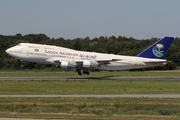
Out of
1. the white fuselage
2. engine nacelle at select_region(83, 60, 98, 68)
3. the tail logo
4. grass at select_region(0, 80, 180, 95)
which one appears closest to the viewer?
grass at select_region(0, 80, 180, 95)

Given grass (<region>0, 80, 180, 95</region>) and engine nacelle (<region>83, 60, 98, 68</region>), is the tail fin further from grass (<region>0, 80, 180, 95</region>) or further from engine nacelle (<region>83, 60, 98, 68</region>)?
grass (<region>0, 80, 180, 95</region>)

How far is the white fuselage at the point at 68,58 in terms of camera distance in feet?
162

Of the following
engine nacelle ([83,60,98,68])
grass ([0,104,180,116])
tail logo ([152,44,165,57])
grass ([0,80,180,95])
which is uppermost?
tail logo ([152,44,165,57])

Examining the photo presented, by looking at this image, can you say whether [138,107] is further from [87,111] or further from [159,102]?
[87,111]

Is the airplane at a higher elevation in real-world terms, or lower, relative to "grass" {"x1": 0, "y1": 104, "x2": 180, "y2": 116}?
higher

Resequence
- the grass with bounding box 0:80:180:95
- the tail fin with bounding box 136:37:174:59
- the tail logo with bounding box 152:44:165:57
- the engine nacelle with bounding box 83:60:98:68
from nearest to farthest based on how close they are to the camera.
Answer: the grass with bounding box 0:80:180:95 < the engine nacelle with bounding box 83:60:98:68 < the tail fin with bounding box 136:37:174:59 < the tail logo with bounding box 152:44:165:57

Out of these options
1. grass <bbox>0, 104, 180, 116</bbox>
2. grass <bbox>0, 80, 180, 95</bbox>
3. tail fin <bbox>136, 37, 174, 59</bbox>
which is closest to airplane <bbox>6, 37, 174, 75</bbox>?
tail fin <bbox>136, 37, 174, 59</bbox>

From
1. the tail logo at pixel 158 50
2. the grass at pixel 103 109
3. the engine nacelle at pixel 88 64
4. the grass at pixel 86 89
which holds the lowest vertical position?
the grass at pixel 103 109

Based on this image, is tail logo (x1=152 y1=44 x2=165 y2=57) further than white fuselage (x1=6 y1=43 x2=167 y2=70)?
Yes

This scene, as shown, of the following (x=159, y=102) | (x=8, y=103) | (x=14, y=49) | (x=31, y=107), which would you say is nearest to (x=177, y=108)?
(x=159, y=102)

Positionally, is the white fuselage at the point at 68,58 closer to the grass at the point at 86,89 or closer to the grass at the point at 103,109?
the grass at the point at 86,89

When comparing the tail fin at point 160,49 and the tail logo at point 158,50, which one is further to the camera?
the tail logo at point 158,50

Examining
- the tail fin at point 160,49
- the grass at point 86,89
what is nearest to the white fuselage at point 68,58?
the tail fin at point 160,49

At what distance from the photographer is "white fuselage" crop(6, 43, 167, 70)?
49344 millimetres
